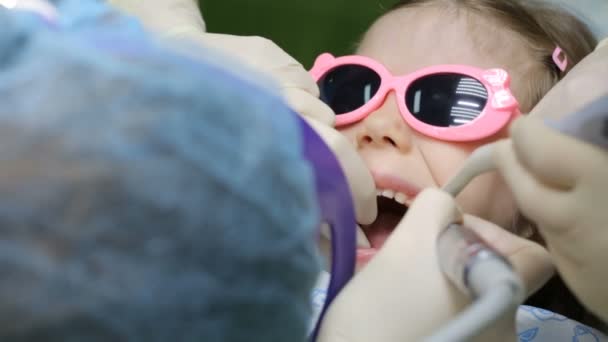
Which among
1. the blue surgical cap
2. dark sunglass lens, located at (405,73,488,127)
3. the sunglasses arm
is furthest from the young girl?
the blue surgical cap

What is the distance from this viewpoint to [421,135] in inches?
31.3

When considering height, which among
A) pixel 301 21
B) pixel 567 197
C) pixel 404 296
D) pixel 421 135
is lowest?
pixel 301 21

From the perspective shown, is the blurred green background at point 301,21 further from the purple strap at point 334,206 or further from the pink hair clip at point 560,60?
the purple strap at point 334,206

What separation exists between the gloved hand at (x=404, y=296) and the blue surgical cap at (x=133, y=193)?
5.6 inches

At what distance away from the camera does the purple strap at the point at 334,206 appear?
0.39m

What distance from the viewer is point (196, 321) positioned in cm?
30

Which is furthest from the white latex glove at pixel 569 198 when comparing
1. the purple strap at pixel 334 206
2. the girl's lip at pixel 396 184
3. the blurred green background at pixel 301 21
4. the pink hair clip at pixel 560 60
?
the blurred green background at pixel 301 21

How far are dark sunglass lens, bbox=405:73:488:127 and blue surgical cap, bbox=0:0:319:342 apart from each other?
19.6 inches

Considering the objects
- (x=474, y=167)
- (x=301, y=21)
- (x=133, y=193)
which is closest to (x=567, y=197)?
(x=474, y=167)

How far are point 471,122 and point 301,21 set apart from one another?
57 centimetres

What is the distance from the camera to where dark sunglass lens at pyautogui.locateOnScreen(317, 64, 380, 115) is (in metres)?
0.83

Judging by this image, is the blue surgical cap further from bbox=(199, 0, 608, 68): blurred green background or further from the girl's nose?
bbox=(199, 0, 608, 68): blurred green background

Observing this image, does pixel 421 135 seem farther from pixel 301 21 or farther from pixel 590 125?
pixel 301 21

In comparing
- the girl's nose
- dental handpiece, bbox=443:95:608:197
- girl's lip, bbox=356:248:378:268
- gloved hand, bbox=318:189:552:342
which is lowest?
girl's lip, bbox=356:248:378:268
